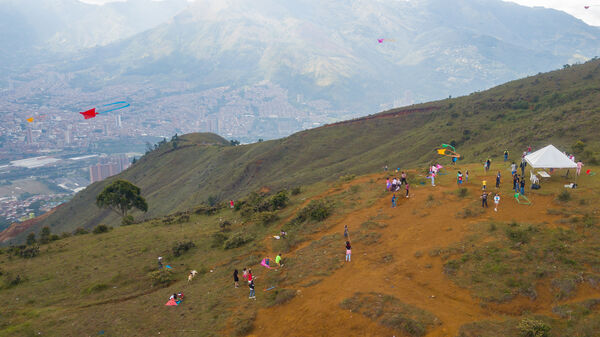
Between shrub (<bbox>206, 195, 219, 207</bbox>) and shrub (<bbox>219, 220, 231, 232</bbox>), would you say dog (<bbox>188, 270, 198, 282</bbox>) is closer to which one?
shrub (<bbox>219, 220, 231, 232</bbox>)

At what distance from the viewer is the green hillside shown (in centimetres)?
4984

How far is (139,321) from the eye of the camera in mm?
20078

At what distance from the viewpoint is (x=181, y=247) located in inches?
1236

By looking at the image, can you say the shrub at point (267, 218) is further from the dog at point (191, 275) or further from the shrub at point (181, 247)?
the dog at point (191, 275)

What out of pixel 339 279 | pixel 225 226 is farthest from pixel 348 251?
pixel 225 226

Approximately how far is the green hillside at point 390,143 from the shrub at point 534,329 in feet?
81.2

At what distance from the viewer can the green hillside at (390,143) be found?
4984cm

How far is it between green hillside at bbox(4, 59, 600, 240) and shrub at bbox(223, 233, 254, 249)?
2980 centimetres

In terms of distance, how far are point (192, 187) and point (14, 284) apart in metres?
59.3

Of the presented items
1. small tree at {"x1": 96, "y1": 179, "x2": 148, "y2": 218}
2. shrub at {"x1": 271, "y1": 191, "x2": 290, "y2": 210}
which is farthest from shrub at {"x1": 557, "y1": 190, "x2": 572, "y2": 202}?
small tree at {"x1": 96, "y1": 179, "x2": 148, "y2": 218}

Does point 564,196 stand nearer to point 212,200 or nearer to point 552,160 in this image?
point 552,160

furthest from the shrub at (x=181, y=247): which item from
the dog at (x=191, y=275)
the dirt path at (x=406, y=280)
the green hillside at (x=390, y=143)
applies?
the green hillside at (x=390, y=143)

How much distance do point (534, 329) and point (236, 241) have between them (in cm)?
2273

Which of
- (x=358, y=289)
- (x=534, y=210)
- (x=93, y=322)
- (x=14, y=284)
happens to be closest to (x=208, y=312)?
(x=93, y=322)
